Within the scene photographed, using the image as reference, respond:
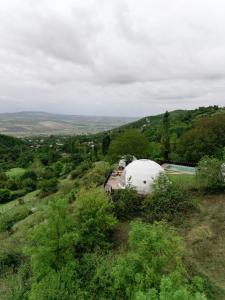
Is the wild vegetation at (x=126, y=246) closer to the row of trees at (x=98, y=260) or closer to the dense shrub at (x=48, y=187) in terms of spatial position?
the row of trees at (x=98, y=260)

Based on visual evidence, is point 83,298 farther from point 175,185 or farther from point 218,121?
point 218,121

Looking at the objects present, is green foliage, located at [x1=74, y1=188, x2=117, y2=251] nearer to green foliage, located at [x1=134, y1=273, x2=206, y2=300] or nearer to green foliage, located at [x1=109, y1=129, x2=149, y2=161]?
green foliage, located at [x1=134, y1=273, x2=206, y2=300]

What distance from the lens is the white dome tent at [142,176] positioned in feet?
96.7

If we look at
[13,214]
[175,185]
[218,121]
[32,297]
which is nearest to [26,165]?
[13,214]

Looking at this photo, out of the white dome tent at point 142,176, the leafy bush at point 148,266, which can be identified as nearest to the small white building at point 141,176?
the white dome tent at point 142,176

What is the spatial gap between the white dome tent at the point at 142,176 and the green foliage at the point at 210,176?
3.87 meters

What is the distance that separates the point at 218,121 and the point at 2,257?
1177 inches

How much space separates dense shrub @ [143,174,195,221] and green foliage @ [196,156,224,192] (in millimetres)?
1992

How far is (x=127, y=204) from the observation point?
2673 cm

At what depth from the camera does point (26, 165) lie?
81625mm

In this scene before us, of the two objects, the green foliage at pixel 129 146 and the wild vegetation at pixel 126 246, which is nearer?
the wild vegetation at pixel 126 246

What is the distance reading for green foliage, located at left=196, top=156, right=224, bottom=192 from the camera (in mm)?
27953

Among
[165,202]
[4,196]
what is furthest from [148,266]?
[4,196]

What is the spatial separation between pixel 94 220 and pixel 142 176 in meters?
7.92
